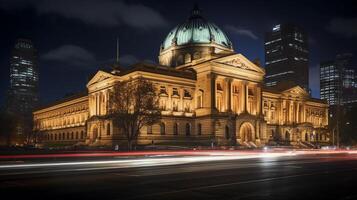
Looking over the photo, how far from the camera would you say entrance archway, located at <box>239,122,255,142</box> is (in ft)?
332

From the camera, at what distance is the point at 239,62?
10275cm

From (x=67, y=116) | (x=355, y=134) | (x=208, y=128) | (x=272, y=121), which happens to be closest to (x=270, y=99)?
(x=272, y=121)

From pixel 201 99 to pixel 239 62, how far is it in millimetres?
13584

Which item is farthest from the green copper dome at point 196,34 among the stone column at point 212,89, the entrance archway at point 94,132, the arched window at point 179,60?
the entrance archway at point 94,132

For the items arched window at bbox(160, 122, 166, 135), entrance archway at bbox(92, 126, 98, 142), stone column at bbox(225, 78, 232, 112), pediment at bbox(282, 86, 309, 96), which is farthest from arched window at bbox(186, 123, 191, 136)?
pediment at bbox(282, 86, 309, 96)

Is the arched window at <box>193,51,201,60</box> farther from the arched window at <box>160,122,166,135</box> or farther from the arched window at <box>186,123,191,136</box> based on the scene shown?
the arched window at <box>160,122,166,135</box>

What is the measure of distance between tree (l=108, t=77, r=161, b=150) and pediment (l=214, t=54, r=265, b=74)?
2854 cm

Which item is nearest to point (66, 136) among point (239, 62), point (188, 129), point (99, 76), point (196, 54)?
point (99, 76)

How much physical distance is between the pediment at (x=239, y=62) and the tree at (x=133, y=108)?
28.5 metres

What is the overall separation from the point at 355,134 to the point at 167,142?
58.3 meters

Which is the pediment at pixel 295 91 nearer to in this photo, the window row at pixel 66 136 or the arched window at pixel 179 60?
the arched window at pixel 179 60

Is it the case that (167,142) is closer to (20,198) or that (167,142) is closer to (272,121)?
(272,121)

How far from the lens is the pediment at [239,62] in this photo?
9856 cm

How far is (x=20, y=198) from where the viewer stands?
1673 centimetres
